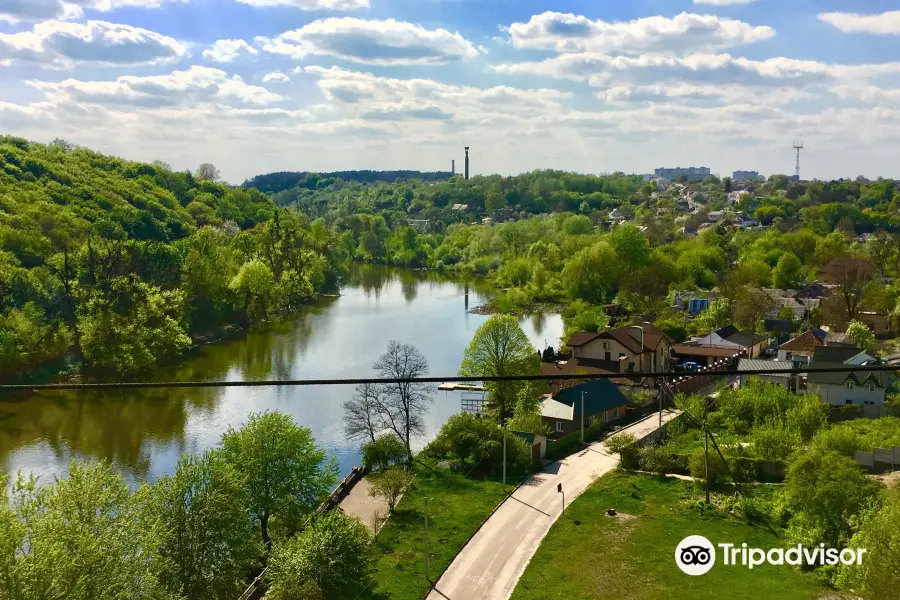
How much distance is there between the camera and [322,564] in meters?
10.4

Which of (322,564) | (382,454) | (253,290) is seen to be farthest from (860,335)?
(253,290)

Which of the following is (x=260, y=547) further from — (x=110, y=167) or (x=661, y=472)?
(x=110, y=167)

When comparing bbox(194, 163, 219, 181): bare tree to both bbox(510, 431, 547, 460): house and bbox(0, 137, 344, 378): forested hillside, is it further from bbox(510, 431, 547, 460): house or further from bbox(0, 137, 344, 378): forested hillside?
bbox(510, 431, 547, 460): house

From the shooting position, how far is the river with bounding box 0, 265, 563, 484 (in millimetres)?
18062

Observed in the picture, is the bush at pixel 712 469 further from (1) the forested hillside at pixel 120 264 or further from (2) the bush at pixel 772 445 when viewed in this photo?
(1) the forested hillside at pixel 120 264

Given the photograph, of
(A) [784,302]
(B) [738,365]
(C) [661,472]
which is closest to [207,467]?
(C) [661,472]

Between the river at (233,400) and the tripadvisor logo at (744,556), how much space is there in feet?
24.4

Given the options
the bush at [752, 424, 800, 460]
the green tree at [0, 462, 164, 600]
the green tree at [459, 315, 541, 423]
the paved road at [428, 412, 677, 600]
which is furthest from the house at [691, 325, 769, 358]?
the green tree at [0, 462, 164, 600]

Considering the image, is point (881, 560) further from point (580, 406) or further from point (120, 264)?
point (120, 264)

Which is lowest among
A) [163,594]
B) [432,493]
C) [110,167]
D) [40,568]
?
[432,493]

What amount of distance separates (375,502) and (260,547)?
3.73m

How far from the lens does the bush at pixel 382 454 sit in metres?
16.2

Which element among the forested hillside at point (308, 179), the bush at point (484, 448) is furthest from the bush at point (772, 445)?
the forested hillside at point (308, 179)

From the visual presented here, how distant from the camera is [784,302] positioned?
32906mm
